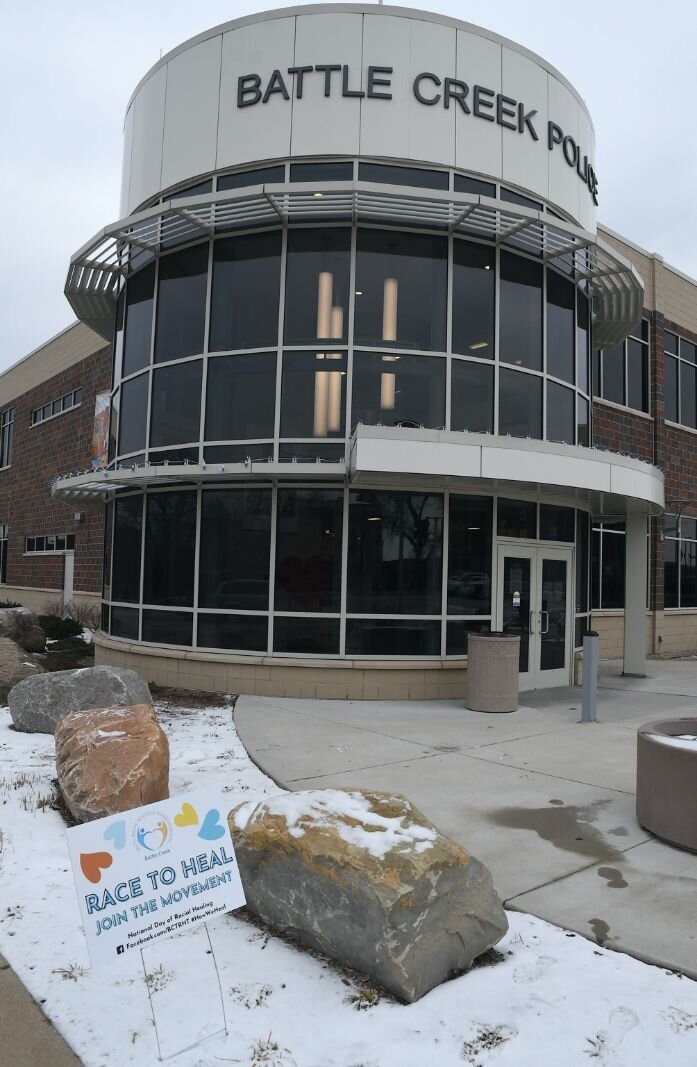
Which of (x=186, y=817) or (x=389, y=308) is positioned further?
(x=389, y=308)

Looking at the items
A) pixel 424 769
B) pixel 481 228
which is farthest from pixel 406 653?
pixel 481 228

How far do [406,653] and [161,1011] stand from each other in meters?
8.33

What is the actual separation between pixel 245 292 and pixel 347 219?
6.30 ft

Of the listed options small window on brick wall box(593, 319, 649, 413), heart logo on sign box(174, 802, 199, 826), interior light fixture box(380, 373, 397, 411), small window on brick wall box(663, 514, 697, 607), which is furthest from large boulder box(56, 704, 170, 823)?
small window on brick wall box(663, 514, 697, 607)

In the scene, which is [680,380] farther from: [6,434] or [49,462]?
[6,434]

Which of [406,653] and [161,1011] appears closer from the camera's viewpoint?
[161,1011]

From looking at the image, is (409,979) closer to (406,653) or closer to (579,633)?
(406,653)

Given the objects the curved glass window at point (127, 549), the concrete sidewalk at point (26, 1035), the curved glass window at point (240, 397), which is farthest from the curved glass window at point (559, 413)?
the concrete sidewalk at point (26, 1035)

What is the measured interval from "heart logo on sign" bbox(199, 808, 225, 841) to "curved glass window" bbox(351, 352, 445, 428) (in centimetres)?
861

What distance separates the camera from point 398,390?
11961mm

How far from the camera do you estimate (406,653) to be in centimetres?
1172

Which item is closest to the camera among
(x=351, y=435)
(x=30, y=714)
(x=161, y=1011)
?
(x=161, y=1011)

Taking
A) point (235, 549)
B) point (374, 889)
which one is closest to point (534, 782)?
point (374, 889)

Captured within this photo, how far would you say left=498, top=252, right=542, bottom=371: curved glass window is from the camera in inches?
502
